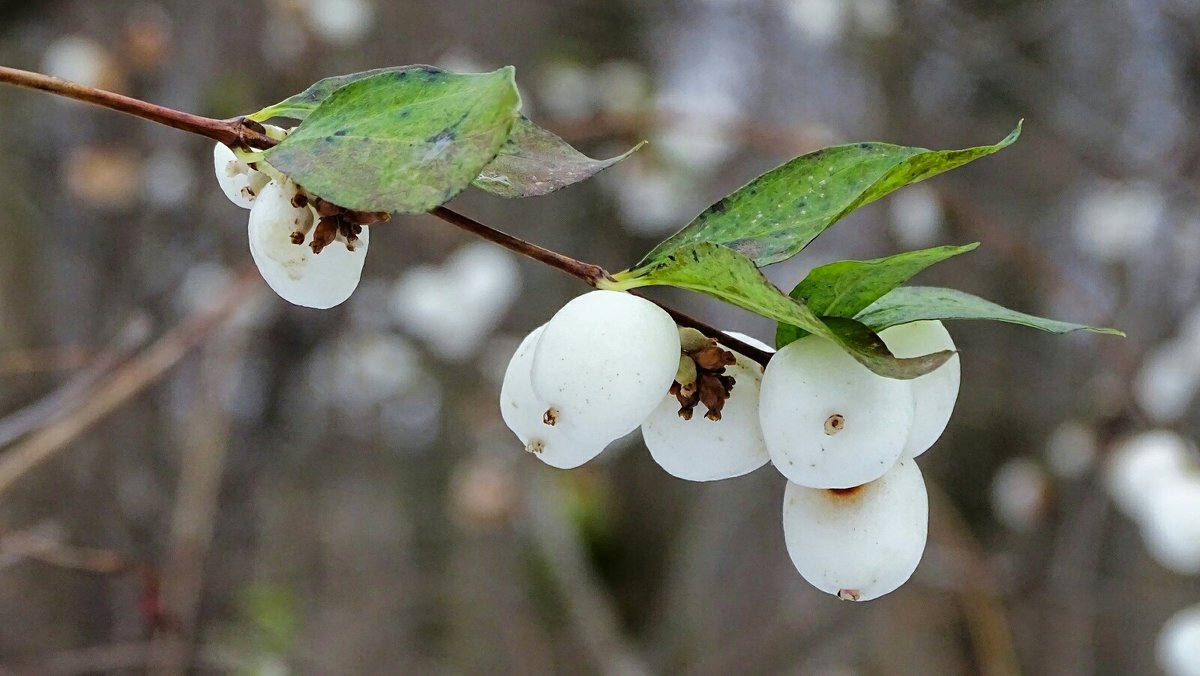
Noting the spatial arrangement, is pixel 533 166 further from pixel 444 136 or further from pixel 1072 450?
pixel 1072 450

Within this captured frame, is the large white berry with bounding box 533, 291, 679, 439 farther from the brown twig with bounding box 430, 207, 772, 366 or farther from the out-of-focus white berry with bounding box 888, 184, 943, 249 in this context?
the out-of-focus white berry with bounding box 888, 184, 943, 249

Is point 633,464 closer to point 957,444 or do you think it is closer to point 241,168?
point 957,444

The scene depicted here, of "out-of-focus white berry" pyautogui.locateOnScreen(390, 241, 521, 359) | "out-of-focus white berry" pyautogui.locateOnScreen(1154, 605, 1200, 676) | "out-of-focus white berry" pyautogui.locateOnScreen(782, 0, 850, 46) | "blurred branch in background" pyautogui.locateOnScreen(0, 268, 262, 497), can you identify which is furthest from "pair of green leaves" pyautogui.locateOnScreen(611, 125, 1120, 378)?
"out-of-focus white berry" pyautogui.locateOnScreen(782, 0, 850, 46)

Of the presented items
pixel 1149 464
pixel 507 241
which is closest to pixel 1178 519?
pixel 1149 464

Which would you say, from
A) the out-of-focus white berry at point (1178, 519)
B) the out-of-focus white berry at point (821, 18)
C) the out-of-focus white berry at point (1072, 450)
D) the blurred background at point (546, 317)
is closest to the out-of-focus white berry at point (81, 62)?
the blurred background at point (546, 317)

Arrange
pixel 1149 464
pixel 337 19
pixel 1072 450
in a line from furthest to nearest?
pixel 1072 450 → pixel 337 19 → pixel 1149 464

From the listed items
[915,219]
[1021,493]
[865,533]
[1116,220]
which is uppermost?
[865,533]

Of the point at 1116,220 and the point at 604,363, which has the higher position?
the point at 604,363
